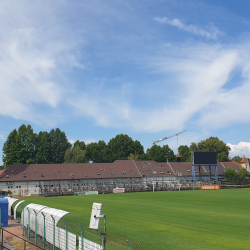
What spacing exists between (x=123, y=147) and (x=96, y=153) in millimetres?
12187

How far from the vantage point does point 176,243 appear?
51.4 feet

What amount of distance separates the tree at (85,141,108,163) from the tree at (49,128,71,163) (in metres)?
9.19

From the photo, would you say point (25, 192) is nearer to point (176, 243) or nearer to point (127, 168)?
point (127, 168)

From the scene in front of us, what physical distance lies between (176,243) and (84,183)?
64.2 metres

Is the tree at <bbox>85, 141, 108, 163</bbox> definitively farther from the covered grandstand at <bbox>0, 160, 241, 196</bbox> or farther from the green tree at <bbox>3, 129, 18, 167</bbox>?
the green tree at <bbox>3, 129, 18, 167</bbox>

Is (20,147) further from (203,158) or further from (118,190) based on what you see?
(203,158)

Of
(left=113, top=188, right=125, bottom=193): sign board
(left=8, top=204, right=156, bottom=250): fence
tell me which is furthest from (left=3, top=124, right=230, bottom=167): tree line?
(left=8, top=204, right=156, bottom=250): fence

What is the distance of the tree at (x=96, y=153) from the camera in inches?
4412

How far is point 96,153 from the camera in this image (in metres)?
112

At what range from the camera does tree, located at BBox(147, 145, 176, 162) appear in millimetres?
115250

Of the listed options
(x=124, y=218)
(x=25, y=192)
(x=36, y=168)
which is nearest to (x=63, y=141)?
(x=36, y=168)

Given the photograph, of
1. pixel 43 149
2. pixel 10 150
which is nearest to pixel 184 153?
pixel 43 149

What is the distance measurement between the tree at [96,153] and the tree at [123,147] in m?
2.03

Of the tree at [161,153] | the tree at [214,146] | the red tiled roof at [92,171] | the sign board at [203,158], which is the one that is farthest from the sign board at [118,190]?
the tree at [214,146]
